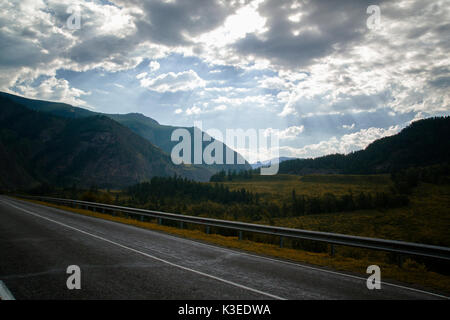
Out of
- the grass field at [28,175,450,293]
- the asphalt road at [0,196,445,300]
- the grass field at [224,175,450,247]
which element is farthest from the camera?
the grass field at [224,175,450,247]

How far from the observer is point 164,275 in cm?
678

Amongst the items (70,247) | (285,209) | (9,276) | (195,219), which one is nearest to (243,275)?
(9,276)

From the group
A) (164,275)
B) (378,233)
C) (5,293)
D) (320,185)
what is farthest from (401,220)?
(320,185)

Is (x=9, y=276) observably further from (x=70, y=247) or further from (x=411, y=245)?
(x=411, y=245)

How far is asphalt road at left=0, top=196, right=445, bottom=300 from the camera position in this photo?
557cm

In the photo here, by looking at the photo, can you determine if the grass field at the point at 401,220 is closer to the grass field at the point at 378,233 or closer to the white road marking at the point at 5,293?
the grass field at the point at 378,233

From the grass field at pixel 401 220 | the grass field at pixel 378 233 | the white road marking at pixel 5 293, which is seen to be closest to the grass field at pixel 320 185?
the grass field at pixel 378 233

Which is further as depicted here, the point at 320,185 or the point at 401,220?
the point at 320,185

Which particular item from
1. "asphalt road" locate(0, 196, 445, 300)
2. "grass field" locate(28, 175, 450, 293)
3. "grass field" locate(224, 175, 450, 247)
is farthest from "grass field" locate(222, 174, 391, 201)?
"asphalt road" locate(0, 196, 445, 300)

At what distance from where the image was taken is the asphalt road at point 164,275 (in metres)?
5.57

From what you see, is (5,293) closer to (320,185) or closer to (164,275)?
(164,275)

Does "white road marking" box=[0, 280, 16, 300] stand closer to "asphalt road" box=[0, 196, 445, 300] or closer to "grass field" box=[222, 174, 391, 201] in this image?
"asphalt road" box=[0, 196, 445, 300]
